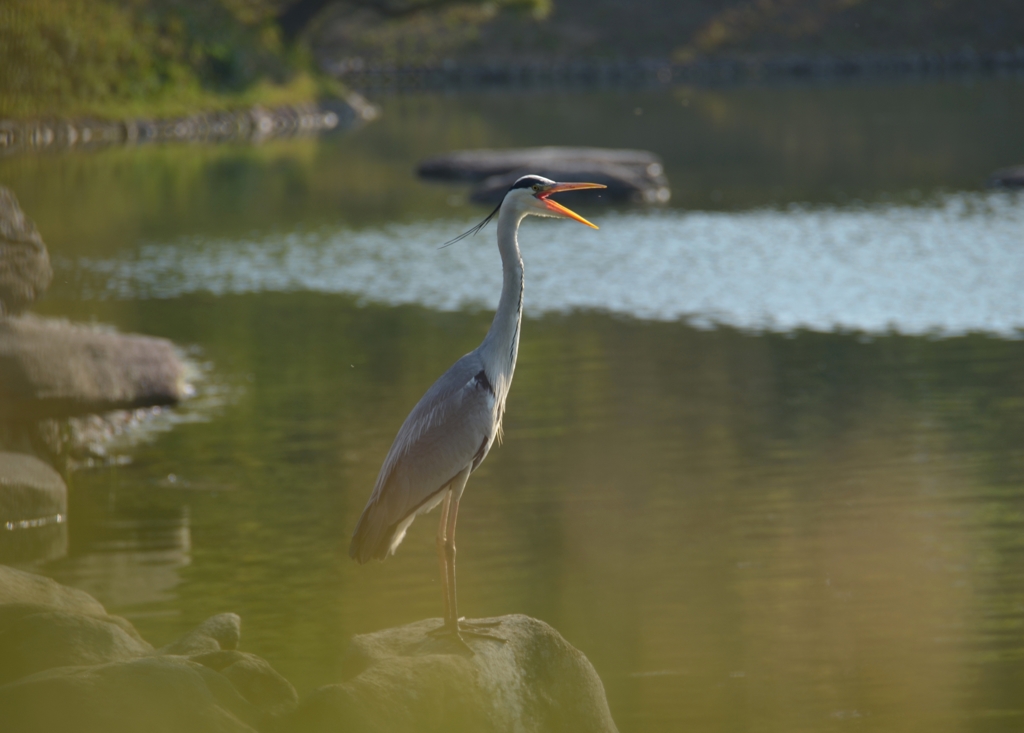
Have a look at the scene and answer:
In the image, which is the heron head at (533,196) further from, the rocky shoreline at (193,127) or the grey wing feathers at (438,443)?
the rocky shoreline at (193,127)

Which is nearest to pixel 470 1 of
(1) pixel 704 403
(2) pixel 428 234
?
(2) pixel 428 234

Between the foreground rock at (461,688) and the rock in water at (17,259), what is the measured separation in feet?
12.8

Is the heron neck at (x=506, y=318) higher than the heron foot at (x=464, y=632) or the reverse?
higher

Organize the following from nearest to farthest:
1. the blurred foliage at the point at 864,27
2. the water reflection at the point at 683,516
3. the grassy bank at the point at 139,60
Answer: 1. the water reflection at the point at 683,516
2. the grassy bank at the point at 139,60
3. the blurred foliage at the point at 864,27

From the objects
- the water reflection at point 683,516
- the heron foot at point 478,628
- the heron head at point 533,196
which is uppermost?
the heron head at point 533,196

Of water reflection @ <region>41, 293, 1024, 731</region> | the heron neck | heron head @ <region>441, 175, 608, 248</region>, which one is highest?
heron head @ <region>441, 175, 608, 248</region>

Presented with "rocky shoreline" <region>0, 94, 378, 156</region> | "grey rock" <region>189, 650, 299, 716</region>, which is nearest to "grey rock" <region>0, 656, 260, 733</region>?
"grey rock" <region>189, 650, 299, 716</region>

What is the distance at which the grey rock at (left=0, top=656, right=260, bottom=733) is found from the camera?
3623 mm

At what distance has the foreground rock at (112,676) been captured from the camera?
143 inches

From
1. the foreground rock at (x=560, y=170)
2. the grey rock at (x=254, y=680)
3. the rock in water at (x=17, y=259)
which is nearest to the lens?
the grey rock at (x=254, y=680)

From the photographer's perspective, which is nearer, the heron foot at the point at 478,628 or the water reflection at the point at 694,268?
the heron foot at the point at 478,628

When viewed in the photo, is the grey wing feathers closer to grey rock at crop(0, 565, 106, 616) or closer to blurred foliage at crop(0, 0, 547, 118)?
grey rock at crop(0, 565, 106, 616)

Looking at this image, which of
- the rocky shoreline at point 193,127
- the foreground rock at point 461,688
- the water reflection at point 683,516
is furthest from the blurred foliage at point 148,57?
the foreground rock at point 461,688

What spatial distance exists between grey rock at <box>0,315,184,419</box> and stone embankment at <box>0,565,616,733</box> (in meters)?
2.57
